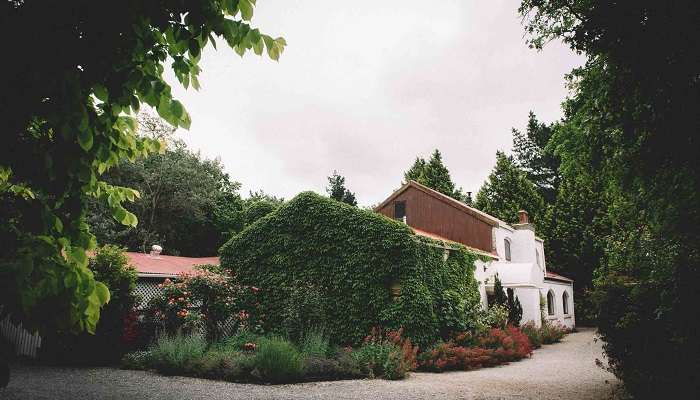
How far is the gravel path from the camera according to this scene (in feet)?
28.7

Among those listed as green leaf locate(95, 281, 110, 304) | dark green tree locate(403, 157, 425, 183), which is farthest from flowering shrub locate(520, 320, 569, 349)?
dark green tree locate(403, 157, 425, 183)

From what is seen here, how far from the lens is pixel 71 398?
27.5 ft

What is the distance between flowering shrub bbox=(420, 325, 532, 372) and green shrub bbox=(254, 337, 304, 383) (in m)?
4.20

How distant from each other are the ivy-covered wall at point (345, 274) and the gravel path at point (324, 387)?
2.98 meters

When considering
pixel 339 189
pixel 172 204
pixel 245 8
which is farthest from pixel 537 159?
pixel 245 8

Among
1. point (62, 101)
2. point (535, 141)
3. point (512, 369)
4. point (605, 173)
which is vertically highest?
point (535, 141)

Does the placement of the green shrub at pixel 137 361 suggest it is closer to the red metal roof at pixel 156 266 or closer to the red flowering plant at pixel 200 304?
the red flowering plant at pixel 200 304

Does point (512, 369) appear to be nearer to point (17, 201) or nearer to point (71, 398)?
point (71, 398)

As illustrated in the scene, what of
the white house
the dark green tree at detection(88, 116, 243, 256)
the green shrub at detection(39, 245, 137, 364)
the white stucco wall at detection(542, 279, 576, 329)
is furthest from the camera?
the dark green tree at detection(88, 116, 243, 256)

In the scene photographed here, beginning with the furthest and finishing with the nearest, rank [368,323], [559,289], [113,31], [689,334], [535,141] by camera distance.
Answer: [535,141] → [559,289] → [368,323] → [689,334] → [113,31]

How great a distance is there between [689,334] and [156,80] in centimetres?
749

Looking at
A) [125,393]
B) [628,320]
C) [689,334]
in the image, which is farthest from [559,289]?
[125,393]

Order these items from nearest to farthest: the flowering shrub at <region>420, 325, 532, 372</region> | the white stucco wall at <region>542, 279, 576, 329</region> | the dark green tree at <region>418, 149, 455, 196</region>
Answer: the flowering shrub at <region>420, 325, 532, 372</region>
the white stucco wall at <region>542, 279, 576, 329</region>
the dark green tree at <region>418, 149, 455, 196</region>

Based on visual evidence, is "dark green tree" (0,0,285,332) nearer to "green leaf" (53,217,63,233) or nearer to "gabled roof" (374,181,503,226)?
"green leaf" (53,217,63,233)
